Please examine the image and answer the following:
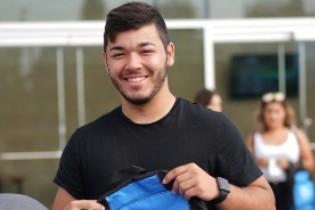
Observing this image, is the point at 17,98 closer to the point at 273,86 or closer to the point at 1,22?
the point at 1,22

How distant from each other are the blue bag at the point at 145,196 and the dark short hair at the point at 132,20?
1.29 ft

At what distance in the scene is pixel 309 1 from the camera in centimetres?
823

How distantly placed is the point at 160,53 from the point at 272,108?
3654 millimetres

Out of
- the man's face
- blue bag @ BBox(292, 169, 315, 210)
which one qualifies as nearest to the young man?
the man's face

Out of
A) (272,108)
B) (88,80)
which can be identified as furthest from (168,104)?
(88,80)

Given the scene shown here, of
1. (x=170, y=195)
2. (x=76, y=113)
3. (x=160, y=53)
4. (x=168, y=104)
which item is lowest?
(x=76, y=113)

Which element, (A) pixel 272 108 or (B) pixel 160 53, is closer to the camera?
(B) pixel 160 53

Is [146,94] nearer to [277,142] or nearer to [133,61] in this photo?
[133,61]

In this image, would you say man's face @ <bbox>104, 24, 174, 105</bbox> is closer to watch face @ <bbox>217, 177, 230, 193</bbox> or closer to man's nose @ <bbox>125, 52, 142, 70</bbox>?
man's nose @ <bbox>125, 52, 142, 70</bbox>

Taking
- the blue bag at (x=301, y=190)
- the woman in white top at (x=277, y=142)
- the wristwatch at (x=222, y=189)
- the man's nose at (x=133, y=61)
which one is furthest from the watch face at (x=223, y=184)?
the woman in white top at (x=277, y=142)

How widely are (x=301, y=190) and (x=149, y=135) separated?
3.51 meters

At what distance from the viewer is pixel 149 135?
2084 millimetres

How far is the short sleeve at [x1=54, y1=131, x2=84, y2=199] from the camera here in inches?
85.2

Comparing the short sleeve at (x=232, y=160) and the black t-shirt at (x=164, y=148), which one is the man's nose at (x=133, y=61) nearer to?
the black t-shirt at (x=164, y=148)
